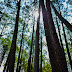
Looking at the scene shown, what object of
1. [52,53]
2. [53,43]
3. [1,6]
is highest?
[1,6]

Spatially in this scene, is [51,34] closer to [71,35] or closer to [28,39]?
[71,35]

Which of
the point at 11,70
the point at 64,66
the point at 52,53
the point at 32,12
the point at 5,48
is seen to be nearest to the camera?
the point at 64,66

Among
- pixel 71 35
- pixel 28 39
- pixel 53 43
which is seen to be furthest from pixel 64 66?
pixel 28 39

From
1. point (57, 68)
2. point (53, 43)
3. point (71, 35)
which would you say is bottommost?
point (57, 68)

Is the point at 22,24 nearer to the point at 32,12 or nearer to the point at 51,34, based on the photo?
the point at 32,12

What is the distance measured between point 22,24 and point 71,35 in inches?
222

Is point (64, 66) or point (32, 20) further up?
point (32, 20)

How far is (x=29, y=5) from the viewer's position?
22.9ft

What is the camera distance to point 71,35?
8.34 m

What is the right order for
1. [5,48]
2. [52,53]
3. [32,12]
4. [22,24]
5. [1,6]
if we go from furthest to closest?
[5,48]
[22,24]
[32,12]
[1,6]
[52,53]

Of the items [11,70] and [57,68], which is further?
[11,70]

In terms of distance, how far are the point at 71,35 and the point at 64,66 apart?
27.0 feet

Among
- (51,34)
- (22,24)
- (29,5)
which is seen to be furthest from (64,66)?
(22,24)

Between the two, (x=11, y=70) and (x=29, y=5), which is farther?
(x=29, y=5)
